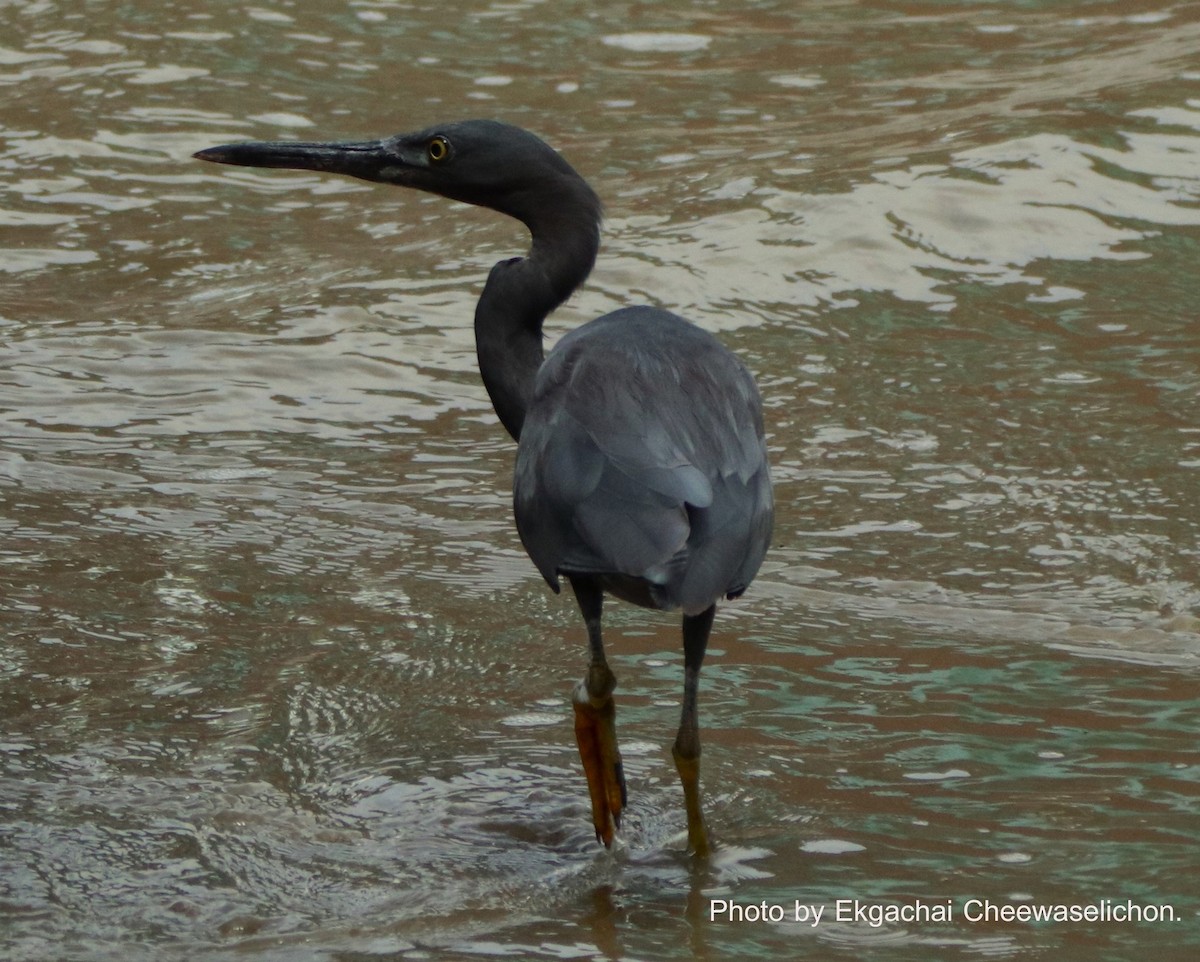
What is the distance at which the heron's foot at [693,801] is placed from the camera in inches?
169

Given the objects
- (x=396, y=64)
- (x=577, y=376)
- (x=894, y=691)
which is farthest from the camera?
(x=396, y=64)

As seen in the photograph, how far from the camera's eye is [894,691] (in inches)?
203

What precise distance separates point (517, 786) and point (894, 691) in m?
1.17

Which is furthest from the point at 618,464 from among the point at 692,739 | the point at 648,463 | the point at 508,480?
the point at 508,480

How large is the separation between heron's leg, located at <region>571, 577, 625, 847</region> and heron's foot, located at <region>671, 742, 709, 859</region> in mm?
195

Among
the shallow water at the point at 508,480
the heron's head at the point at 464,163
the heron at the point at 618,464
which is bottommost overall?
the shallow water at the point at 508,480

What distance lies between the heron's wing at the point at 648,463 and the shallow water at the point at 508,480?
71 cm

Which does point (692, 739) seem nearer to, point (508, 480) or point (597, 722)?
point (597, 722)

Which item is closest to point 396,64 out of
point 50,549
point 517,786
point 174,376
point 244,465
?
point 174,376

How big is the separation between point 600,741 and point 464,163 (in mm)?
1944

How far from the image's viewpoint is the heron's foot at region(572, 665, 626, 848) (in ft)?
14.5

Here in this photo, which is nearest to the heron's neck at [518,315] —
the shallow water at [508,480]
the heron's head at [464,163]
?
the heron's head at [464,163]

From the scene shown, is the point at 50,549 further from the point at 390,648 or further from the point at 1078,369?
the point at 1078,369

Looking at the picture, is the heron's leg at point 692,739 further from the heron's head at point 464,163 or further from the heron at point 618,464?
the heron's head at point 464,163
